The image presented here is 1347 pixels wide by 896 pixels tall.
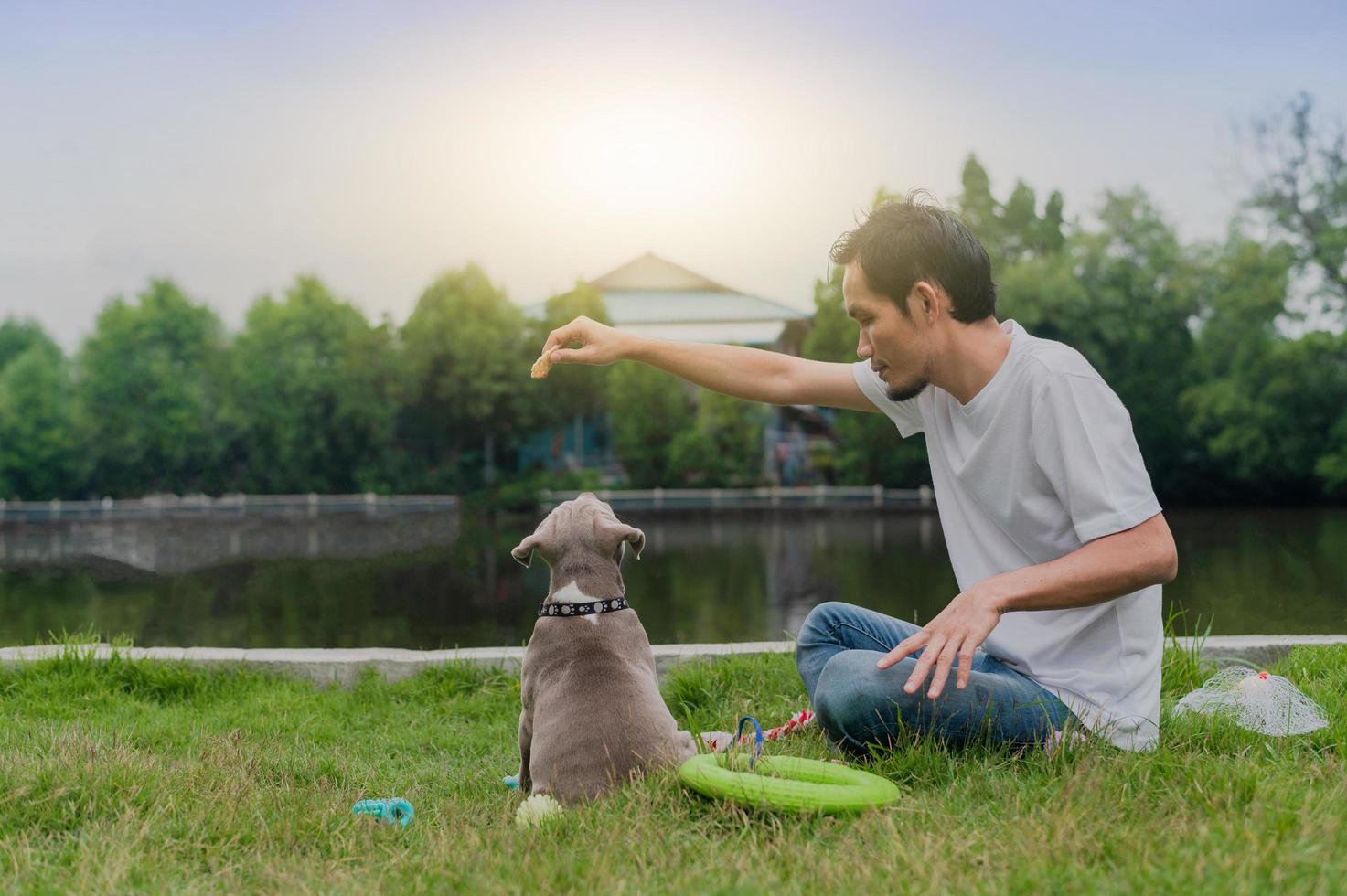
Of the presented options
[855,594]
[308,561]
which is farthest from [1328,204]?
[308,561]

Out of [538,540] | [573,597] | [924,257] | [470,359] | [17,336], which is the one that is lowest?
[573,597]

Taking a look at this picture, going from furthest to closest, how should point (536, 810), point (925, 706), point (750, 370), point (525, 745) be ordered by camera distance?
1. point (750, 370)
2. point (525, 745)
3. point (925, 706)
4. point (536, 810)

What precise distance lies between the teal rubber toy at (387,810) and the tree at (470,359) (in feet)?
116

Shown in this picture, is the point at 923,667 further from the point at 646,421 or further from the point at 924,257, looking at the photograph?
the point at 646,421

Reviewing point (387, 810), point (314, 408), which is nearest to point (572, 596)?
point (387, 810)

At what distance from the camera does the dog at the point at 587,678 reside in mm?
3215

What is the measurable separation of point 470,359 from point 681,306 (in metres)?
Answer: 18.8

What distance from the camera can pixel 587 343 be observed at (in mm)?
3688

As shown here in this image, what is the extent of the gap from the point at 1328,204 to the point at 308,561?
30198 mm

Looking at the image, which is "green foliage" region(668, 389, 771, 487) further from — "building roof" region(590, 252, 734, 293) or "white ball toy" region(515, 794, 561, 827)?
"white ball toy" region(515, 794, 561, 827)

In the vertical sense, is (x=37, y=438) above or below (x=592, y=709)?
above

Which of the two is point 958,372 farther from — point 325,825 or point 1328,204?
point 1328,204

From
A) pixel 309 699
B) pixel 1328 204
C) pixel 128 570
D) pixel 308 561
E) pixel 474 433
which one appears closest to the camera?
pixel 309 699

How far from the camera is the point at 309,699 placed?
562cm
